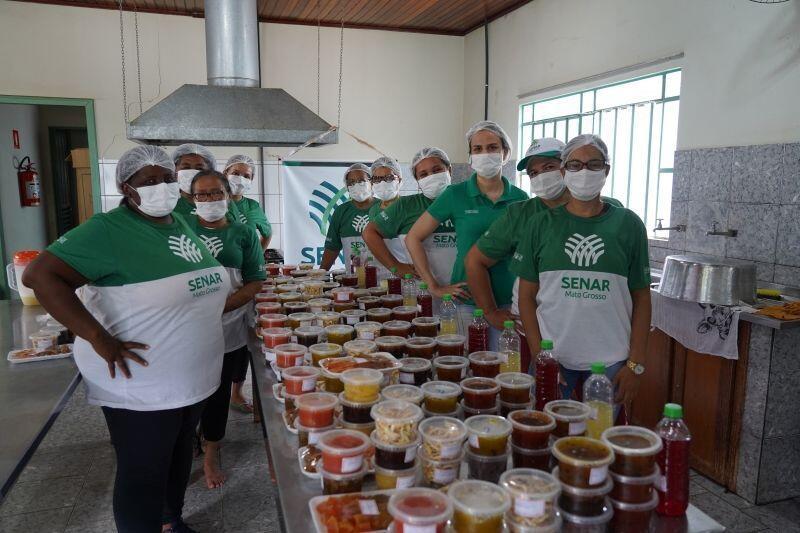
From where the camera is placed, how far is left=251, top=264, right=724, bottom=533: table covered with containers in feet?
3.53

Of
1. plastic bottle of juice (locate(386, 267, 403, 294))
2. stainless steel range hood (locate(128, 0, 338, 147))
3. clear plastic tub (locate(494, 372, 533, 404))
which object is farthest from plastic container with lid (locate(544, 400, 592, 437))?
stainless steel range hood (locate(128, 0, 338, 147))

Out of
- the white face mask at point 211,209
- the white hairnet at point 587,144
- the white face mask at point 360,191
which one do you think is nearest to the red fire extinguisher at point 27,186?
the white face mask at point 360,191

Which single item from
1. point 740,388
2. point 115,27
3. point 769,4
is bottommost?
point 740,388

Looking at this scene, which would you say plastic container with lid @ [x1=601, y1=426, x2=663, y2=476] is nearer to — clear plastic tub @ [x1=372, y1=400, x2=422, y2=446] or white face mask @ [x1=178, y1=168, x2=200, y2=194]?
clear plastic tub @ [x1=372, y1=400, x2=422, y2=446]

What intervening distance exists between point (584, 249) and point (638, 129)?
2.63m

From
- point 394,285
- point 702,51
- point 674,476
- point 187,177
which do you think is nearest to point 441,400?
point 674,476

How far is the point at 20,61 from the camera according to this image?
16.8ft

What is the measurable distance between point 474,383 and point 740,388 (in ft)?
6.30

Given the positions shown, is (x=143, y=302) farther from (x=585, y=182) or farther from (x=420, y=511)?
(x=585, y=182)

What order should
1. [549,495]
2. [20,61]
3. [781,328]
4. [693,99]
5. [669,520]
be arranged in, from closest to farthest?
[549,495]
[669,520]
[781,328]
[693,99]
[20,61]

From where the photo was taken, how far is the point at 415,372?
1722mm

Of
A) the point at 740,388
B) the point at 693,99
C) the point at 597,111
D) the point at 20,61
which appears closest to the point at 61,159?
the point at 20,61

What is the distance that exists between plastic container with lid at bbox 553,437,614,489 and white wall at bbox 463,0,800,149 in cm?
263

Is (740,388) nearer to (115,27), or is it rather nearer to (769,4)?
(769,4)
